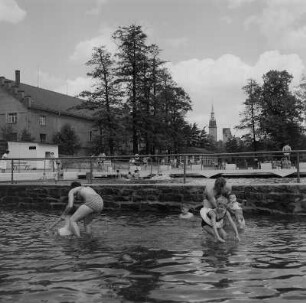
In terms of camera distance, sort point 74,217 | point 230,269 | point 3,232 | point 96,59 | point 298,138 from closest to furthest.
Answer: point 230,269 < point 74,217 < point 3,232 < point 96,59 < point 298,138

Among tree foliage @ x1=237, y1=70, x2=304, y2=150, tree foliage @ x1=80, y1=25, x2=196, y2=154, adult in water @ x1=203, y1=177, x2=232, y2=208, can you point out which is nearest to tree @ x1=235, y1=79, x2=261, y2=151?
tree foliage @ x1=237, y1=70, x2=304, y2=150

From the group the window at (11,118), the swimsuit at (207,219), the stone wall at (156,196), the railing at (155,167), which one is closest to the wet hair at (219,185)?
the swimsuit at (207,219)

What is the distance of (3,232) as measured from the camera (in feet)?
41.6

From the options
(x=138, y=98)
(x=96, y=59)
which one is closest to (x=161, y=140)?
(x=138, y=98)

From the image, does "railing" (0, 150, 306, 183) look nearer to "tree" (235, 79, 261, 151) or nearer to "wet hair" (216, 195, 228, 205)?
"wet hair" (216, 195, 228, 205)

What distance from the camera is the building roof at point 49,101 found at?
220 feet

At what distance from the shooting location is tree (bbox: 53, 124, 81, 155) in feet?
206

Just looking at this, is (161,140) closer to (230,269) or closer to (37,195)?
(37,195)

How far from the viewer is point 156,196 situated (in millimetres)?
17906

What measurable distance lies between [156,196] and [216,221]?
738 centimetres

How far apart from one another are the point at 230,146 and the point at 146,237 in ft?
242

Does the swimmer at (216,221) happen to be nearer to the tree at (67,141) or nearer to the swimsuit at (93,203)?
the swimsuit at (93,203)

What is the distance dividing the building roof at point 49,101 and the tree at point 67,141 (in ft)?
10.0

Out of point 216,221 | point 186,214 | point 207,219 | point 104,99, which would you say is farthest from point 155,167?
point 104,99
